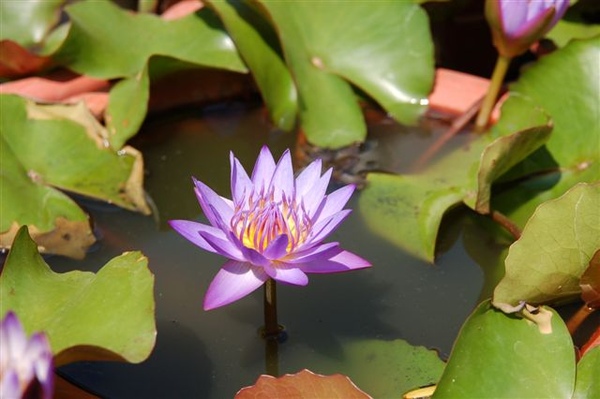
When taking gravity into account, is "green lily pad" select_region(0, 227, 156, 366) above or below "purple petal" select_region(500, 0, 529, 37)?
below

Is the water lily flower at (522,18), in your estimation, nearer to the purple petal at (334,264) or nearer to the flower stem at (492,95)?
the flower stem at (492,95)

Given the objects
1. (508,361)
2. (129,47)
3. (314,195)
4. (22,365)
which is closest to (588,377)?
(508,361)

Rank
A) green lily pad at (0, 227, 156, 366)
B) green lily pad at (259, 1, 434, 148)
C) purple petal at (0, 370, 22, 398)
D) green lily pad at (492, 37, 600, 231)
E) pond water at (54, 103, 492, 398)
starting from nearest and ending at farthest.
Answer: purple petal at (0, 370, 22, 398) < green lily pad at (0, 227, 156, 366) < pond water at (54, 103, 492, 398) < green lily pad at (492, 37, 600, 231) < green lily pad at (259, 1, 434, 148)

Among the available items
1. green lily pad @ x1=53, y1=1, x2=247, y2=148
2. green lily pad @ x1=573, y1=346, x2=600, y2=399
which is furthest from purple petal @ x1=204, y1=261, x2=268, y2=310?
green lily pad @ x1=53, y1=1, x2=247, y2=148

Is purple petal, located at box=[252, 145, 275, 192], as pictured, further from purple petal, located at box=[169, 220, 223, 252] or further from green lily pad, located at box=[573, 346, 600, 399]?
green lily pad, located at box=[573, 346, 600, 399]

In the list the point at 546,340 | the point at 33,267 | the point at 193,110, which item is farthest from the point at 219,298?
the point at 193,110

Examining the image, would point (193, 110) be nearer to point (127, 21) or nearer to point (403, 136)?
point (127, 21)

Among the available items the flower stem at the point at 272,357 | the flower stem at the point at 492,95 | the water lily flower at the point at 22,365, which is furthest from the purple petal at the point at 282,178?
the flower stem at the point at 492,95
